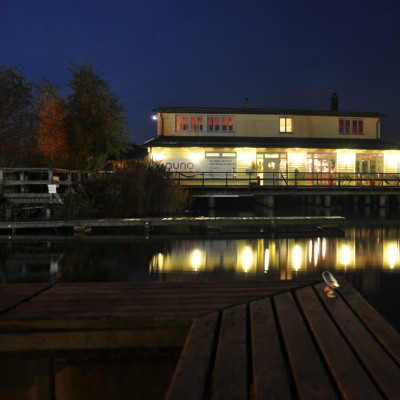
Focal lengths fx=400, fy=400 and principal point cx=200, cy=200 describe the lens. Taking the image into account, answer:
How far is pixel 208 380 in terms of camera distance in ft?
7.79

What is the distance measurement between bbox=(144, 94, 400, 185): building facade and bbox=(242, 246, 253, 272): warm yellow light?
1669 centimetres

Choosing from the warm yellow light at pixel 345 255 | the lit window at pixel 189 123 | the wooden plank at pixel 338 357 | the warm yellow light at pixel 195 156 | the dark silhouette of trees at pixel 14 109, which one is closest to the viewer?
the wooden plank at pixel 338 357

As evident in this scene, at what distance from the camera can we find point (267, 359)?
255 cm

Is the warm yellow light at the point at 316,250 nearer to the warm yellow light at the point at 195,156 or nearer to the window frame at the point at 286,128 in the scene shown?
the warm yellow light at the point at 195,156

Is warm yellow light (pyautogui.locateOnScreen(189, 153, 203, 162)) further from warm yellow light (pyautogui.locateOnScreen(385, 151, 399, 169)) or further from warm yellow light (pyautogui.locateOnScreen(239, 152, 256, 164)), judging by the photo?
warm yellow light (pyautogui.locateOnScreen(385, 151, 399, 169))

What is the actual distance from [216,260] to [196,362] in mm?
5568

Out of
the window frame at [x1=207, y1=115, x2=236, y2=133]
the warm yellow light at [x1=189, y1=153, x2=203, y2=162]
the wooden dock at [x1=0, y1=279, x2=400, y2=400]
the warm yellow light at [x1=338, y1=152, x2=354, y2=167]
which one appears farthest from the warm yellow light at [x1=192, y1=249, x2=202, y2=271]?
the warm yellow light at [x1=338, y1=152, x2=354, y2=167]

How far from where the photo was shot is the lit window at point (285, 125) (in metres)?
29.1

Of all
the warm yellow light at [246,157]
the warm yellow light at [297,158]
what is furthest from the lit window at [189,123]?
the warm yellow light at [297,158]

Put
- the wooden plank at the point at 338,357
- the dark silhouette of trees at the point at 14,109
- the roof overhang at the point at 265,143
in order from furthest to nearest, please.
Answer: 1. the dark silhouette of trees at the point at 14,109
2. the roof overhang at the point at 265,143
3. the wooden plank at the point at 338,357

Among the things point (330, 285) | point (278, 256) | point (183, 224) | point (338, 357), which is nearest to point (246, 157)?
point (183, 224)

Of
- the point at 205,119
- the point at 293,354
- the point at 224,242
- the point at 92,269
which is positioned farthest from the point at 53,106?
the point at 293,354

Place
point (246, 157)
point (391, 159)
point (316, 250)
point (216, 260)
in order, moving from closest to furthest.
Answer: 1. point (216, 260)
2. point (316, 250)
3. point (246, 157)
4. point (391, 159)

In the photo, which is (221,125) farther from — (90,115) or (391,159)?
(391,159)
